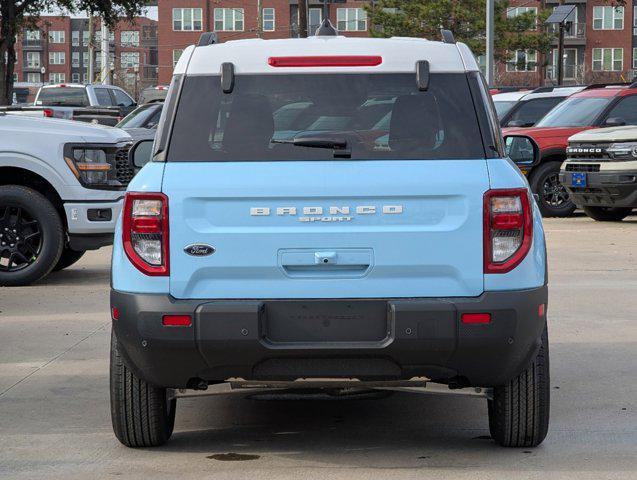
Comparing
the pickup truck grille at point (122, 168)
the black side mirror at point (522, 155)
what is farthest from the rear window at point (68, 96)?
the black side mirror at point (522, 155)

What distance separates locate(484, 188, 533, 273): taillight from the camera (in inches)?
216

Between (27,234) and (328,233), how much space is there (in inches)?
277

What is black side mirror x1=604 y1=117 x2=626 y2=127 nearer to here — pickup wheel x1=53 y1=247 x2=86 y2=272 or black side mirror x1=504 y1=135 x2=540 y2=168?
pickup wheel x1=53 y1=247 x2=86 y2=272

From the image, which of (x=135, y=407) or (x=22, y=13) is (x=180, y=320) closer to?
(x=135, y=407)

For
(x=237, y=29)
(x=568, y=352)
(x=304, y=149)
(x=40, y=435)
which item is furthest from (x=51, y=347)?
(x=237, y=29)

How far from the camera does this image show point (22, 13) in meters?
39.4

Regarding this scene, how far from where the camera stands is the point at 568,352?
8.66 meters

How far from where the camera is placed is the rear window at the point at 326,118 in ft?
18.3

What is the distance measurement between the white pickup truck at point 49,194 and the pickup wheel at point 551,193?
9525mm

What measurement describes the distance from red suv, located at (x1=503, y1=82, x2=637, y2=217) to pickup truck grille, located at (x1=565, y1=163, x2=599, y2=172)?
1.23m

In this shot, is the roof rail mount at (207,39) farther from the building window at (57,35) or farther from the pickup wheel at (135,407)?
the building window at (57,35)

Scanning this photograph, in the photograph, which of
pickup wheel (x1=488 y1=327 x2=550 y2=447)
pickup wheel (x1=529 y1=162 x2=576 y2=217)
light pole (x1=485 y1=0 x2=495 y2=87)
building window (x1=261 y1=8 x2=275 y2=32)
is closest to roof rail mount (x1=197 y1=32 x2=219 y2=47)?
pickup wheel (x1=488 y1=327 x2=550 y2=447)

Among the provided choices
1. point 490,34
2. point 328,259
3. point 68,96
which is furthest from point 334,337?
point 490,34

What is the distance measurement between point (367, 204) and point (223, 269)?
62 centimetres
